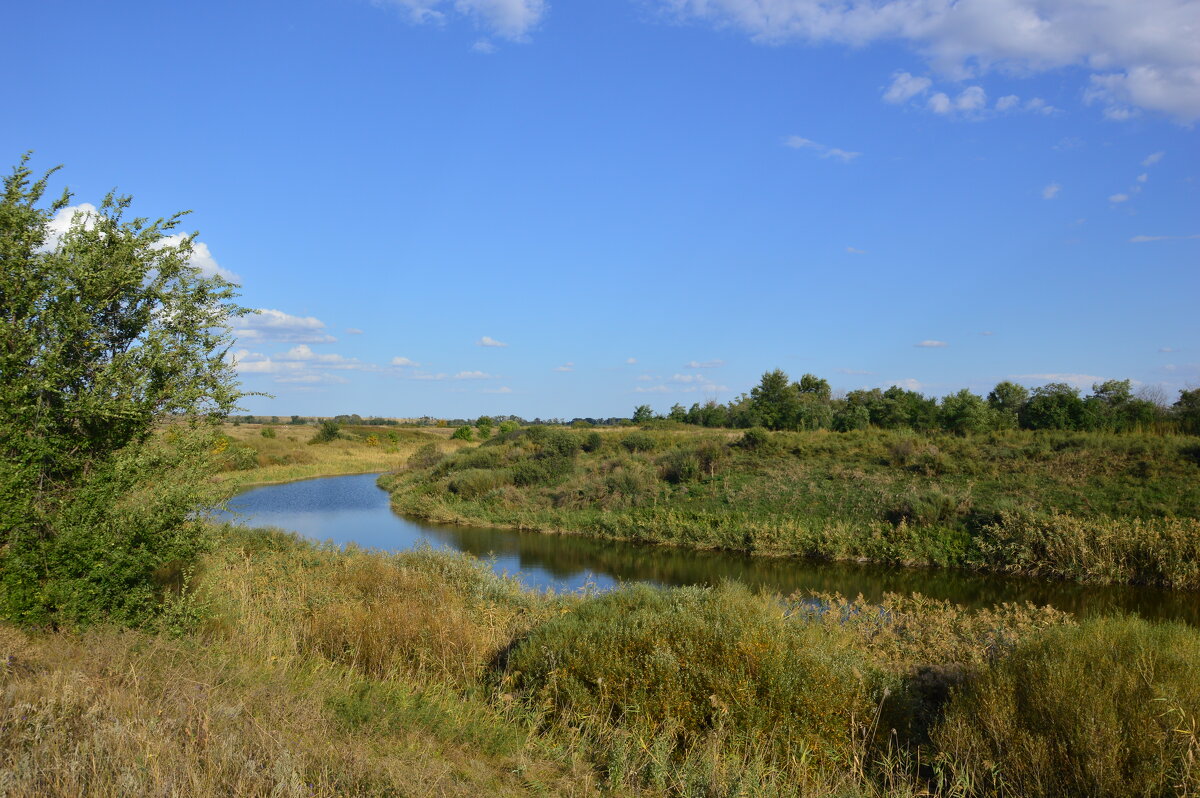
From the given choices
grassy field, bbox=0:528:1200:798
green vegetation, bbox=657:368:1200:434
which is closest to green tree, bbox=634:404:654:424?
green vegetation, bbox=657:368:1200:434

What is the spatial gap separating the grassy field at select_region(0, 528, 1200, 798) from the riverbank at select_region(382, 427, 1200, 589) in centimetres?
1215

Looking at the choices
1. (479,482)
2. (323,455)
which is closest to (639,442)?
(479,482)

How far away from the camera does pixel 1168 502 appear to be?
19.5 meters

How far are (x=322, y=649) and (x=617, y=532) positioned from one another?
1904 cm

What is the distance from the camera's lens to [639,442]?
120ft

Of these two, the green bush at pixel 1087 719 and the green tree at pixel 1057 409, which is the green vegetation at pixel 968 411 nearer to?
the green tree at pixel 1057 409

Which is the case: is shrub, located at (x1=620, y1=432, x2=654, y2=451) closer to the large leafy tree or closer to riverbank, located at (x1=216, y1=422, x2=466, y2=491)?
riverbank, located at (x1=216, y1=422, x2=466, y2=491)

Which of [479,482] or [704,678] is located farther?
[479,482]

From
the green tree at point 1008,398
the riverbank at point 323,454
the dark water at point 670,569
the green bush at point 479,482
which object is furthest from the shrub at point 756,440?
the riverbank at point 323,454

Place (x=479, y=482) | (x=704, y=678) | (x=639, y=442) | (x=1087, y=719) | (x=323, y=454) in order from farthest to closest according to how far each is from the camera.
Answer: (x=323, y=454) < (x=639, y=442) < (x=479, y=482) < (x=704, y=678) < (x=1087, y=719)

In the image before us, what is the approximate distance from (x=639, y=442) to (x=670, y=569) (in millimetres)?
16033

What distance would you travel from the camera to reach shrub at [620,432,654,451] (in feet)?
119

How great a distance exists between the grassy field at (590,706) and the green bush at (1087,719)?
0.6 inches

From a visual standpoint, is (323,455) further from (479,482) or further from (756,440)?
(756,440)
